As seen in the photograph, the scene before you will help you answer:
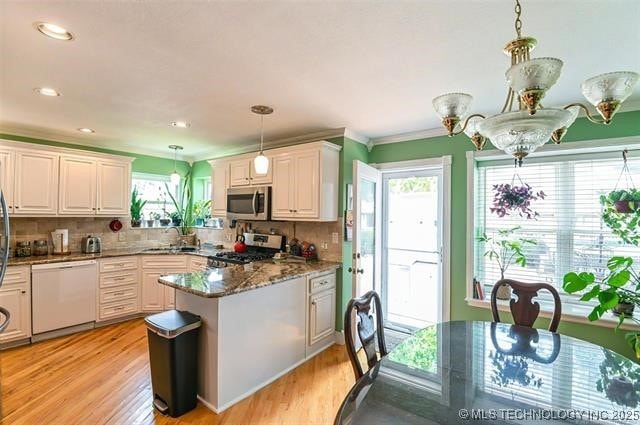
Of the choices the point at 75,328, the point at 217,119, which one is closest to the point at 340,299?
the point at 217,119

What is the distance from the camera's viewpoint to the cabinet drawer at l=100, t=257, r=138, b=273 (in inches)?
154

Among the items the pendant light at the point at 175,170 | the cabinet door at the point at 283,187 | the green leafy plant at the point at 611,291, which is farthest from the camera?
the pendant light at the point at 175,170

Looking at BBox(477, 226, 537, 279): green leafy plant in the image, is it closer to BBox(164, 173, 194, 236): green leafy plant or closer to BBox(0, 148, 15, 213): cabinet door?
BBox(164, 173, 194, 236): green leafy plant

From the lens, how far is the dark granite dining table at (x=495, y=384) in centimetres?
110

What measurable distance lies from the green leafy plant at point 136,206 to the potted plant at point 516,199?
504 centimetres

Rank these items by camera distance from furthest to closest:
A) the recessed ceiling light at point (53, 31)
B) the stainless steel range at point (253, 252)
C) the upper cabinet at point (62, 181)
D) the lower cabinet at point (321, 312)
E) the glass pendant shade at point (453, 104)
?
the stainless steel range at point (253, 252) < the upper cabinet at point (62, 181) < the lower cabinet at point (321, 312) < the recessed ceiling light at point (53, 31) < the glass pendant shade at point (453, 104)

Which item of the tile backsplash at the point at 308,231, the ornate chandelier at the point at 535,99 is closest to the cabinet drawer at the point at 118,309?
the tile backsplash at the point at 308,231

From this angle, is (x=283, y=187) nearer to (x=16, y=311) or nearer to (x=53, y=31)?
(x=53, y=31)

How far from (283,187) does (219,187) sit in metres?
1.33

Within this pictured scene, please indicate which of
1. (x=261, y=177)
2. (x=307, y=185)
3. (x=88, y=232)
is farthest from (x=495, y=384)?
(x=88, y=232)

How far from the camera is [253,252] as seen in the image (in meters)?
4.18

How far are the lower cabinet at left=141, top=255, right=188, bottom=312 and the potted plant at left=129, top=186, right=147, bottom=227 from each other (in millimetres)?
815

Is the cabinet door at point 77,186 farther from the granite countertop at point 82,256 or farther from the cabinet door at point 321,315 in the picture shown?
the cabinet door at point 321,315

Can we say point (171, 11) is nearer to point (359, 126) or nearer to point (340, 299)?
point (359, 126)
